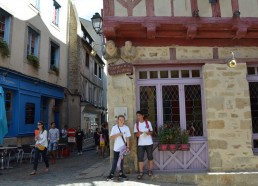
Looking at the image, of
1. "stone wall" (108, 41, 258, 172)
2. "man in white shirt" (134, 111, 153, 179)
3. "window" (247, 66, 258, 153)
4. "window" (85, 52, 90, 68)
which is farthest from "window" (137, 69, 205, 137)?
"window" (85, 52, 90, 68)

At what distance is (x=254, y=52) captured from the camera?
7.16 metres

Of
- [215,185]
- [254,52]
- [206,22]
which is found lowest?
[215,185]

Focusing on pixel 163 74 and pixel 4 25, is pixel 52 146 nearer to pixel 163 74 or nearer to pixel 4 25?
pixel 4 25

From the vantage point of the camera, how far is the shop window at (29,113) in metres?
12.6

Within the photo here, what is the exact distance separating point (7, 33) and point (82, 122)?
879cm

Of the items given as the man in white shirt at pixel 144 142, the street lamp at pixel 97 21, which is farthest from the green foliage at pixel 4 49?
the man in white shirt at pixel 144 142

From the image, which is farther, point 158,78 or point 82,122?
point 82,122

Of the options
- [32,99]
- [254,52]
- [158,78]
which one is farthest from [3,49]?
[254,52]

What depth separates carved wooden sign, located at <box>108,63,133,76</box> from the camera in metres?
6.80

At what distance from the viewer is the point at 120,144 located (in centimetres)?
627

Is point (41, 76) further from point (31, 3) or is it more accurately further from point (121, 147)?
point (121, 147)

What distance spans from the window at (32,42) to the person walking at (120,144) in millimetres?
8307

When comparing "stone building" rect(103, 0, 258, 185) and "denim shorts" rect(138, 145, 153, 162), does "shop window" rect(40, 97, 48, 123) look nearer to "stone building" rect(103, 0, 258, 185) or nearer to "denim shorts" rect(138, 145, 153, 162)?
"stone building" rect(103, 0, 258, 185)

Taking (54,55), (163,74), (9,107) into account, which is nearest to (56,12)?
(54,55)
